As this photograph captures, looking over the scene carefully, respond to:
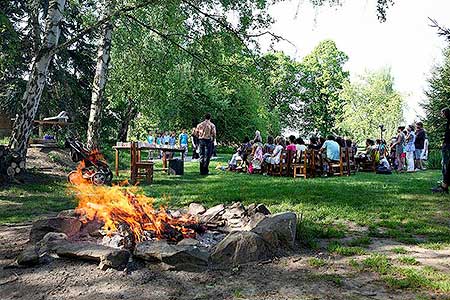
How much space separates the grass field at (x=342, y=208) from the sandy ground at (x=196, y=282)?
0.82 feet

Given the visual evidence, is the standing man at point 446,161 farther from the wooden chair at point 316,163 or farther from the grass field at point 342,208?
the wooden chair at point 316,163

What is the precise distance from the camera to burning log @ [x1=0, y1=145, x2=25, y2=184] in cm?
1001

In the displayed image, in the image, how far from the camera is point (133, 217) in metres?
5.03

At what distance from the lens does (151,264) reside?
412 cm

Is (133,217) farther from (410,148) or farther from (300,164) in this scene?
(410,148)

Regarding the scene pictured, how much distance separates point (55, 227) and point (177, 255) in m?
1.80

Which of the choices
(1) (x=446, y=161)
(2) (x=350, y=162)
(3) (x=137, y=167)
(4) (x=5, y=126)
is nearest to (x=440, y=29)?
(1) (x=446, y=161)

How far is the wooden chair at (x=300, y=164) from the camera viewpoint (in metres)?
Answer: 13.1

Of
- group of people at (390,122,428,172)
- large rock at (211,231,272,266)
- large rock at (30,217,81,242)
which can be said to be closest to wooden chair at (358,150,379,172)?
group of people at (390,122,428,172)

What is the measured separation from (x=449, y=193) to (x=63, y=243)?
791 centimetres

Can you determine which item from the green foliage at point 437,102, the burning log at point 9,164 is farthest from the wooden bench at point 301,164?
the green foliage at point 437,102

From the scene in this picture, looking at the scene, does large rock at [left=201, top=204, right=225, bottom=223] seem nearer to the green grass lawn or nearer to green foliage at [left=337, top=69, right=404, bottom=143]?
the green grass lawn

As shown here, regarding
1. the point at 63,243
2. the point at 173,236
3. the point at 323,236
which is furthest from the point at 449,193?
the point at 63,243

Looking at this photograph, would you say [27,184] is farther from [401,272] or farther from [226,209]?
[401,272]
